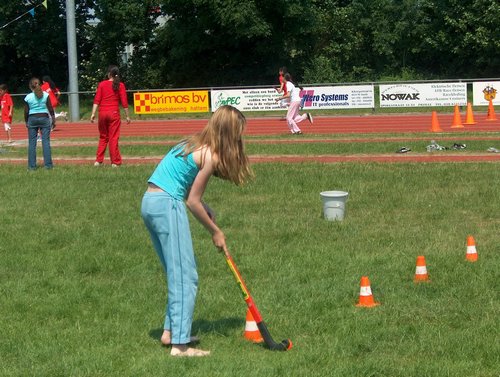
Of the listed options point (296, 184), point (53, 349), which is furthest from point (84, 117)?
point (53, 349)

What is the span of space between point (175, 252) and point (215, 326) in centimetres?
107

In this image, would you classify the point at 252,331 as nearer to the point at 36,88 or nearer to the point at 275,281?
the point at 275,281

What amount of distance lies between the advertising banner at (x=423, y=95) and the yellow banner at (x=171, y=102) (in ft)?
25.3

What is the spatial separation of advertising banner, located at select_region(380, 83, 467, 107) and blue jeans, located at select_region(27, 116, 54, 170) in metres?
20.6

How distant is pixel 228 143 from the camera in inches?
224

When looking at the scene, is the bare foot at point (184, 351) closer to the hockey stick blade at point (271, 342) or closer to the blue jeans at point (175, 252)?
the blue jeans at point (175, 252)

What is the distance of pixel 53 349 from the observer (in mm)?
6117

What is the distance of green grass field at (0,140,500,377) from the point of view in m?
5.83

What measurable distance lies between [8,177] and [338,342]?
1090 centimetres

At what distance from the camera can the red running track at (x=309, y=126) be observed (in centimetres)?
2678

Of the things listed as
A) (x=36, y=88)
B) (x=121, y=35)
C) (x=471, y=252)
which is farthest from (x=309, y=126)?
(x=121, y=35)

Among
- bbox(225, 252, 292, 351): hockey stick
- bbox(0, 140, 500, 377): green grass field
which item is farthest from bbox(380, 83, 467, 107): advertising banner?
bbox(225, 252, 292, 351): hockey stick

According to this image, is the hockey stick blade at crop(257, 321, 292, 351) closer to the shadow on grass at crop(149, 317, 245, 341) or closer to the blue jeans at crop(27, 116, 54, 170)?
the shadow on grass at crop(149, 317, 245, 341)

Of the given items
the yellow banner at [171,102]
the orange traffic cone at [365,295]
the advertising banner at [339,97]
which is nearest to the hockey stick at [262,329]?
the orange traffic cone at [365,295]
